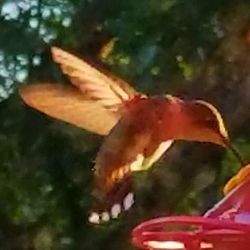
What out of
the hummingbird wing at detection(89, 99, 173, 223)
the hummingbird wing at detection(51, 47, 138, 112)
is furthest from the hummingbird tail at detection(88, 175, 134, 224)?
the hummingbird wing at detection(51, 47, 138, 112)

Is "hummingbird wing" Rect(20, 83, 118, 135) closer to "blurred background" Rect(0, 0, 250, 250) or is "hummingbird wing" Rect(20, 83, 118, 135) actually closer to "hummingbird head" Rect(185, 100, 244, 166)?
"hummingbird head" Rect(185, 100, 244, 166)

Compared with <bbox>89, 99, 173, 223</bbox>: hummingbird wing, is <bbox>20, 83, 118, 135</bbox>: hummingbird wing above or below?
above

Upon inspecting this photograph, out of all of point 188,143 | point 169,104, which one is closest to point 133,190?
point 188,143

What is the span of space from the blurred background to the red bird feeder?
2.80ft

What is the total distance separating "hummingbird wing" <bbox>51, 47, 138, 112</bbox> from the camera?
1508 mm

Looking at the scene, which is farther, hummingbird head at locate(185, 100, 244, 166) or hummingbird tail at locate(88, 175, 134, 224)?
hummingbird tail at locate(88, 175, 134, 224)

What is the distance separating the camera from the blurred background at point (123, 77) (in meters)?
2.42

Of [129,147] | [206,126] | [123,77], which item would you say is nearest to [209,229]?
[206,126]

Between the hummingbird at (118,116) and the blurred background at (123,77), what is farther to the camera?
the blurred background at (123,77)

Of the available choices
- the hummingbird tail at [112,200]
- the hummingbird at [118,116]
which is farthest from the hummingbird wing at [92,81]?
the hummingbird tail at [112,200]

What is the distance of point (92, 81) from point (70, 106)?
5 centimetres

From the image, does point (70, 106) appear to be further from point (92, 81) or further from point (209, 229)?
point (209, 229)

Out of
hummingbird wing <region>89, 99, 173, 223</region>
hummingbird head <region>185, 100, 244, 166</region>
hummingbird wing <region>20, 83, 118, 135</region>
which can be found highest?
hummingbird wing <region>20, 83, 118, 135</region>

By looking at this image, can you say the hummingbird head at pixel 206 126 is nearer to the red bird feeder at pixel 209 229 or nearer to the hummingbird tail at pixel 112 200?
the red bird feeder at pixel 209 229
